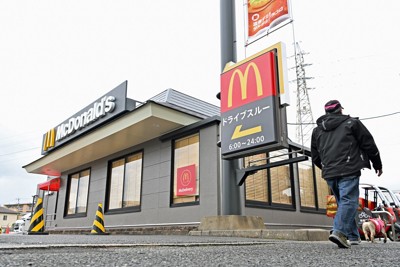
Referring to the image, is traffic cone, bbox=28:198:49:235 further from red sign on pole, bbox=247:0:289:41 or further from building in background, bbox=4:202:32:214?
building in background, bbox=4:202:32:214

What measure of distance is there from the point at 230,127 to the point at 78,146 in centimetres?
678

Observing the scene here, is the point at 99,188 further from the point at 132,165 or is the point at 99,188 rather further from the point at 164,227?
the point at 164,227

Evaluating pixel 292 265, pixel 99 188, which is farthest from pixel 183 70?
pixel 292 265

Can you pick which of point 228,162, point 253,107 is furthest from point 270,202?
point 253,107

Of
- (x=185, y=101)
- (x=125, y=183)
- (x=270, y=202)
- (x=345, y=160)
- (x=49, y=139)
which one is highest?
(x=185, y=101)

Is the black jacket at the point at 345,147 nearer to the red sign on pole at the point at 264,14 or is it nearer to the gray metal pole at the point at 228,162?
the gray metal pole at the point at 228,162

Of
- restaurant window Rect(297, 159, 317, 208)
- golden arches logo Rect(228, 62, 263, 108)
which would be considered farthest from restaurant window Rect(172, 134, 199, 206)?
restaurant window Rect(297, 159, 317, 208)

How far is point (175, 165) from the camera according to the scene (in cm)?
869

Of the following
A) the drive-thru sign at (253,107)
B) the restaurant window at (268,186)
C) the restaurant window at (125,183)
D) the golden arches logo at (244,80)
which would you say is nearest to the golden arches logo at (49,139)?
the restaurant window at (125,183)

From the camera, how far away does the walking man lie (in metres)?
2.94

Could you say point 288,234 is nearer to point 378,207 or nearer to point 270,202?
point 378,207

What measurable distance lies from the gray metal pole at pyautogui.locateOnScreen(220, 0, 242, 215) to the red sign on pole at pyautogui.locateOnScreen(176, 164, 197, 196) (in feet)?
5.81

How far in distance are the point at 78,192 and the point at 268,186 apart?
8.22m

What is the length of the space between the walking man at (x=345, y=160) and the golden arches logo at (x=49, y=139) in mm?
11644
